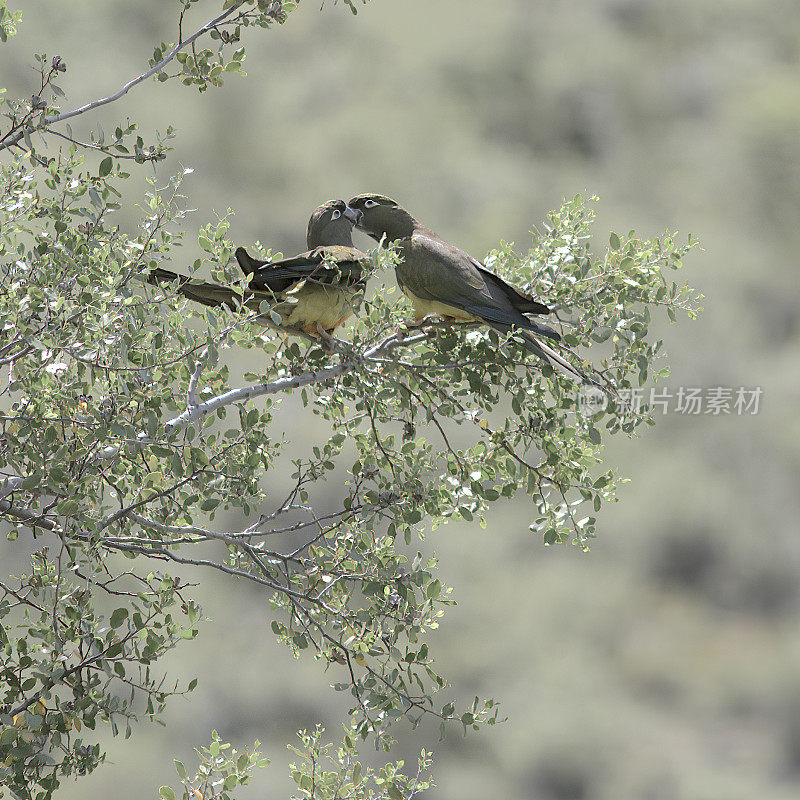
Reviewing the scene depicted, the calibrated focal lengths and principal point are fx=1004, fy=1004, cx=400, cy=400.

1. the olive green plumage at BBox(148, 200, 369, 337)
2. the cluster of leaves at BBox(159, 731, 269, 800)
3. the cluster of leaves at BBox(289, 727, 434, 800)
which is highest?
the olive green plumage at BBox(148, 200, 369, 337)

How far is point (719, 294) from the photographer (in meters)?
37.6

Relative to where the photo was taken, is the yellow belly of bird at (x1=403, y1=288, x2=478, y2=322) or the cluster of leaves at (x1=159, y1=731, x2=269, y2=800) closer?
the cluster of leaves at (x1=159, y1=731, x2=269, y2=800)

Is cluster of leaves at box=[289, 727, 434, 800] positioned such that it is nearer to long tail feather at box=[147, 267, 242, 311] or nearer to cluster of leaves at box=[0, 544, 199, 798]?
cluster of leaves at box=[0, 544, 199, 798]

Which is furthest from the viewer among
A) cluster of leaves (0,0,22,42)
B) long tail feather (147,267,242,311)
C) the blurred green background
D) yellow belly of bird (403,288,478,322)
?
the blurred green background

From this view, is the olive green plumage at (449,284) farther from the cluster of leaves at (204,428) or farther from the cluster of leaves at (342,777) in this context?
the cluster of leaves at (342,777)

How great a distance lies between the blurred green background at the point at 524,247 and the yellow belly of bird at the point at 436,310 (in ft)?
73.6

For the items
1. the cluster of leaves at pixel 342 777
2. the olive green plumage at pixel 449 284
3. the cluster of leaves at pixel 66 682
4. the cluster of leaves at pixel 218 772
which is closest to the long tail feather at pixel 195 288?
the olive green plumage at pixel 449 284

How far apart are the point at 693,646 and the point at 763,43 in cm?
2942

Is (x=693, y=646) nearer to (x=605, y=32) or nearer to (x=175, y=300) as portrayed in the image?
(x=605, y=32)

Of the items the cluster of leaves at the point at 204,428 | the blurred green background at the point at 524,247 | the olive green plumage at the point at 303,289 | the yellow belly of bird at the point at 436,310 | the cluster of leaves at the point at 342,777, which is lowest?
the cluster of leaves at the point at 342,777

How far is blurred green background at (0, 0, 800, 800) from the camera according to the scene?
29891 mm

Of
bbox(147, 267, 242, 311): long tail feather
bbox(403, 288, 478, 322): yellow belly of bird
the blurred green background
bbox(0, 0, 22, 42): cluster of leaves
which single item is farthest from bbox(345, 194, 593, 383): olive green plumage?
the blurred green background

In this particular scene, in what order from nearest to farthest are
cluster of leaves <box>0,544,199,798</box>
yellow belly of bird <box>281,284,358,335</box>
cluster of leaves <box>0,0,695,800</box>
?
cluster of leaves <box>0,544,199,798</box>
cluster of leaves <box>0,0,695,800</box>
yellow belly of bird <box>281,284,358,335</box>

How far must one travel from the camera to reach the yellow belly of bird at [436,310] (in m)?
4.25
